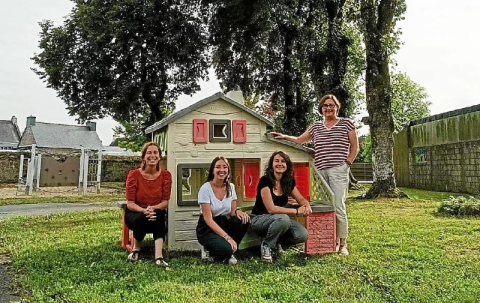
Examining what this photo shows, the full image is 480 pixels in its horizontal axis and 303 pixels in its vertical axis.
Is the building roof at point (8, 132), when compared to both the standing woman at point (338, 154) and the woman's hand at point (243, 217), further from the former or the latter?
the standing woman at point (338, 154)

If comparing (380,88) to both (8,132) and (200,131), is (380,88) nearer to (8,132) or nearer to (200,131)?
(200,131)

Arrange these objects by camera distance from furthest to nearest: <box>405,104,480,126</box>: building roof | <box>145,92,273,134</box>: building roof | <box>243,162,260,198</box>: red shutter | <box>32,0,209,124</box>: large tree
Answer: <box>32,0,209,124</box>: large tree < <box>405,104,480,126</box>: building roof < <box>243,162,260,198</box>: red shutter < <box>145,92,273,134</box>: building roof

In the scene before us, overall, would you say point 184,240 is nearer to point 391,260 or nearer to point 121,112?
point 391,260

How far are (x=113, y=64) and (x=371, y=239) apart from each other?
1677 centimetres

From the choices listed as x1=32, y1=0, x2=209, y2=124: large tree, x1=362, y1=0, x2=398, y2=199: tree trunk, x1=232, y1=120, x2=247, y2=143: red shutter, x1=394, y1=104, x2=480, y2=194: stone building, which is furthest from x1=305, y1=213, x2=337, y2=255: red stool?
x1=32, y1=0, x2=209, y2=124: large tree

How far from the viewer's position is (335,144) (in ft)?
16.6

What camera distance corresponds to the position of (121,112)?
66.8ft

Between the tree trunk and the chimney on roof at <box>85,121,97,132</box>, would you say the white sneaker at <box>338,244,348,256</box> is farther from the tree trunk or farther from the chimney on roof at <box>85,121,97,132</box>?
the chimney on roof at <box>85,121,97,132</box>

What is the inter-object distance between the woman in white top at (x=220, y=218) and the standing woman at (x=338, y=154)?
125 cm

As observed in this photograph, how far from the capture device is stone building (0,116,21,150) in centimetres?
4319

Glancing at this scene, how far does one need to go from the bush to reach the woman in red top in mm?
6462

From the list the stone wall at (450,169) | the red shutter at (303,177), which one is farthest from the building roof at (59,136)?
the red shutter at (303,177)

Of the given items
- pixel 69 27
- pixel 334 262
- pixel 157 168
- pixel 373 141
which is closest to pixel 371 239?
pixel 334 262

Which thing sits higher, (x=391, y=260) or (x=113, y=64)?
(x=113, y=64)
